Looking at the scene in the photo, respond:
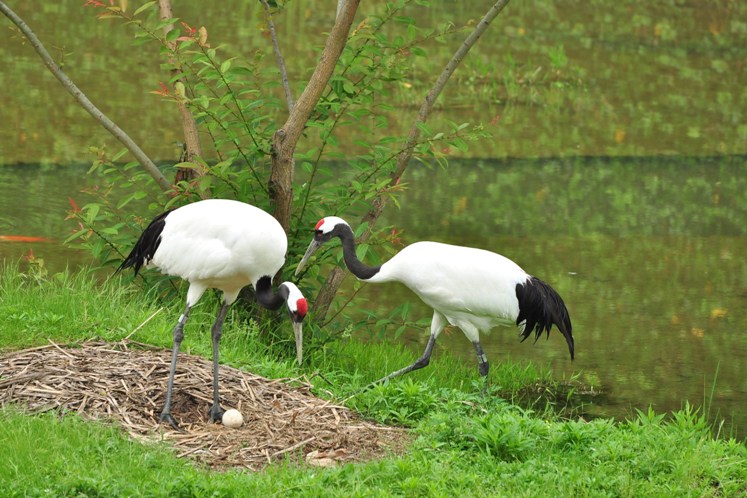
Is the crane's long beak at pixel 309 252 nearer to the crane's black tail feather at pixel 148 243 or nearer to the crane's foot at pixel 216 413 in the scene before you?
the crane's black tail feather at pixel 148 243

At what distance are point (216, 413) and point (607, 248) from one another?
15.3 ft

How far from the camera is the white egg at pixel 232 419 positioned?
5090 millimetres

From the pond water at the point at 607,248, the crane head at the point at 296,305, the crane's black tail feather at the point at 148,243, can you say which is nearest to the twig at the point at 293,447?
the crane head at the point at 296,305

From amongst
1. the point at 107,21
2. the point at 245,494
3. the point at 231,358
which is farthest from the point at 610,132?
the point at 245,494

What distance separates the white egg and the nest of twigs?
25 millimetres

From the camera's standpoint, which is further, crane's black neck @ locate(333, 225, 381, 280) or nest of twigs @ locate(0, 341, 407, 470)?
crane's black neck @ locate(333, 225, 381, 280)

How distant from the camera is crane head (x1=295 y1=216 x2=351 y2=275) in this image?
237 inches

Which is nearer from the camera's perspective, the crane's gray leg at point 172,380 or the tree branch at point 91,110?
the crane's gray leg at point 172,380

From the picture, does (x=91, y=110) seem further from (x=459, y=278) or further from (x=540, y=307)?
(x=540, y=307)

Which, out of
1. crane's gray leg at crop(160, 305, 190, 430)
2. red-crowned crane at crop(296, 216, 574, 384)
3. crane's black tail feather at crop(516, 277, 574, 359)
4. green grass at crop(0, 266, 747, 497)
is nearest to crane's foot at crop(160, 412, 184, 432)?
crane's gray leg at crop(160, 305, 190, 430)

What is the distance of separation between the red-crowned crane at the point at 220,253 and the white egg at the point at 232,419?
0.12m

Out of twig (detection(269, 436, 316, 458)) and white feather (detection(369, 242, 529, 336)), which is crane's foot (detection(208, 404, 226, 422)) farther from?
white feather (detection(369, 242, 529, 336))

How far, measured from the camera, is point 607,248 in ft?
30.1

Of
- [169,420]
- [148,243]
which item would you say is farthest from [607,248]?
[169,420]
